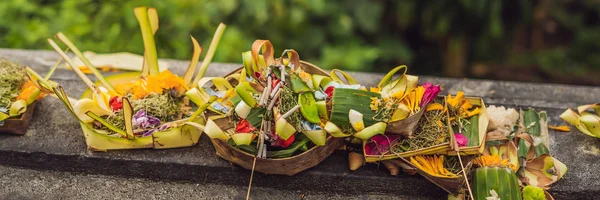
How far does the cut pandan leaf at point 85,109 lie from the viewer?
2.00 metres

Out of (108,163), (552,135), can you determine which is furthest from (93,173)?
(552,135)

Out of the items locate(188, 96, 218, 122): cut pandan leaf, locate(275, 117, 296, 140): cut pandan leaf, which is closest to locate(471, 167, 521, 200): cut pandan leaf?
locate(275, 117, 296, 140): cut pandan leaf

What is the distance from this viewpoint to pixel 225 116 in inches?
75.4

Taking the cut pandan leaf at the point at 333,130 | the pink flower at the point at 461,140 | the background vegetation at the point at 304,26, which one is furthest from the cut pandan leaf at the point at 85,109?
the background vegetation at the point at 304,26

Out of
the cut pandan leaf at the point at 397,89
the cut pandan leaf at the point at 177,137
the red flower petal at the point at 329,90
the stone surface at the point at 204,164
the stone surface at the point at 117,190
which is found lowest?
the stone surface at the point at 117,190

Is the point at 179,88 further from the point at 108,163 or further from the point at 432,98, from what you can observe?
the point at 432,98

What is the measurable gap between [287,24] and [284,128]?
2.04 metres

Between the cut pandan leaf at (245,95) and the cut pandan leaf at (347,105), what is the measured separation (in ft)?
0.82

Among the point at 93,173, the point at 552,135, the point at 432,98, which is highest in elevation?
the point at 432,98

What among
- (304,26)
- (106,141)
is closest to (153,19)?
(106,141)

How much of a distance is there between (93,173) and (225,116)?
541mm

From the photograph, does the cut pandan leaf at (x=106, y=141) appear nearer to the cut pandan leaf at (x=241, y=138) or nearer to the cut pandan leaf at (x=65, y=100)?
the cut pandan leaf at (x=65, y=100)

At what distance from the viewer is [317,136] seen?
1.80 metres

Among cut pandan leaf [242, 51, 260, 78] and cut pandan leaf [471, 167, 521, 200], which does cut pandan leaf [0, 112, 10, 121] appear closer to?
cut pandan leaf [242, 51, 260, 78]
